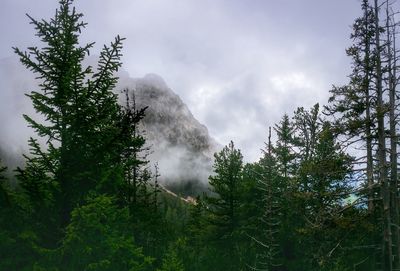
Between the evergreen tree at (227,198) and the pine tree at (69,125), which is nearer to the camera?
the pine tree at (69,125)

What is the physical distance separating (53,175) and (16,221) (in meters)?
1.27

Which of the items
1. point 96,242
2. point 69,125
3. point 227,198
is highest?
point 227,198

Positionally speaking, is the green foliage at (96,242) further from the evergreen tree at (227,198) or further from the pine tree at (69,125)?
the evergreen tree at (227,198)

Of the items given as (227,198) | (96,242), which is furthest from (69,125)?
(227,198)

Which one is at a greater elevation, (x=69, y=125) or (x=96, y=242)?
(x=69, y=125)

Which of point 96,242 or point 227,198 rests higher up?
point 227,198

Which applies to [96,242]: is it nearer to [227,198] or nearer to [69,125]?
[69,125]

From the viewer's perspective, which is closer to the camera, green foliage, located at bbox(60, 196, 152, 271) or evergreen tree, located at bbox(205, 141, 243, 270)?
green foliage, located at bbox(60, 196, 152, 271)

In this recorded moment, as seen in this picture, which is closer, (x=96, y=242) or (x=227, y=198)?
(x=96, y=242)

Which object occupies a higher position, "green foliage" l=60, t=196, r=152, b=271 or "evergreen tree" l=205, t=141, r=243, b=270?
"evergreen tree" l=205, t=141, r=243, b=270

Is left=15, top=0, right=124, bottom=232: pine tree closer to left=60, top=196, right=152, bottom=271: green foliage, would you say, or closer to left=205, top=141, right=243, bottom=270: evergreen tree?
left=60, top=196, right=152, bottom=271: green foliage

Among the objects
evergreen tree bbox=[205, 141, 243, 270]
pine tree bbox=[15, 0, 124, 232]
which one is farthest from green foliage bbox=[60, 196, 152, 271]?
evergreen tree bbox=[205, 141, 243, 270]

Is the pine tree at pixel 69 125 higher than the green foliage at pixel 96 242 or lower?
higher

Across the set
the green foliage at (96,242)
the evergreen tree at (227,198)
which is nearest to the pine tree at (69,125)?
the green foliage at (96,242)
